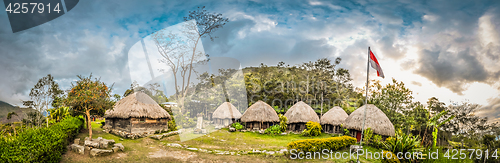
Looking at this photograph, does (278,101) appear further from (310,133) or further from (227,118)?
(310,133)

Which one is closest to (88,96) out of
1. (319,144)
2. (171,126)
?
(171,126)

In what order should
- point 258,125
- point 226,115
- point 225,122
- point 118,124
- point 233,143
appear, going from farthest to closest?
point 225,122 → point 226,115 → point 258,125 → point 118,124 → point 233,143

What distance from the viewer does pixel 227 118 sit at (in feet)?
73.1

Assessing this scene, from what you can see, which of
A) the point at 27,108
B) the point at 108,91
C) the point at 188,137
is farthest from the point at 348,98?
the point at 27,108

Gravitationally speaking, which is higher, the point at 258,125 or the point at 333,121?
the point at 333,121

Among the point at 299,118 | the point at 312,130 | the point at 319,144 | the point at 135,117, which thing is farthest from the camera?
the point at 299,118

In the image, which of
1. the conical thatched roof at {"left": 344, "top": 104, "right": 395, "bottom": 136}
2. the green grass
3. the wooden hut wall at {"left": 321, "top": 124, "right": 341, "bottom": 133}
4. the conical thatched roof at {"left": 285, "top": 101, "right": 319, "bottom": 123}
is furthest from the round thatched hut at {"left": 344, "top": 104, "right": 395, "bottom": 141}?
the green grass

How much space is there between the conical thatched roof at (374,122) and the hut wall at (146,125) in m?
14.6

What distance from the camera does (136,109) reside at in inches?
589

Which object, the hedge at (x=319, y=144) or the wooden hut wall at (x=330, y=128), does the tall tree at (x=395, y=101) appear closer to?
the wooden hut wall at (x=330, y=128)

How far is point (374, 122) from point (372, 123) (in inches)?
6.1

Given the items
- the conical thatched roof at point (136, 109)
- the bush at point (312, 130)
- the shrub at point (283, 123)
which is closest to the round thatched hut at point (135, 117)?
the conical thatched roof at point (136, 109)

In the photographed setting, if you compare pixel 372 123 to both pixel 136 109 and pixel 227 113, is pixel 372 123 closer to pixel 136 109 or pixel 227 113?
pixel 227 113

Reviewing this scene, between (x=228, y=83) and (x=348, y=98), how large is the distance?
17.3 m
